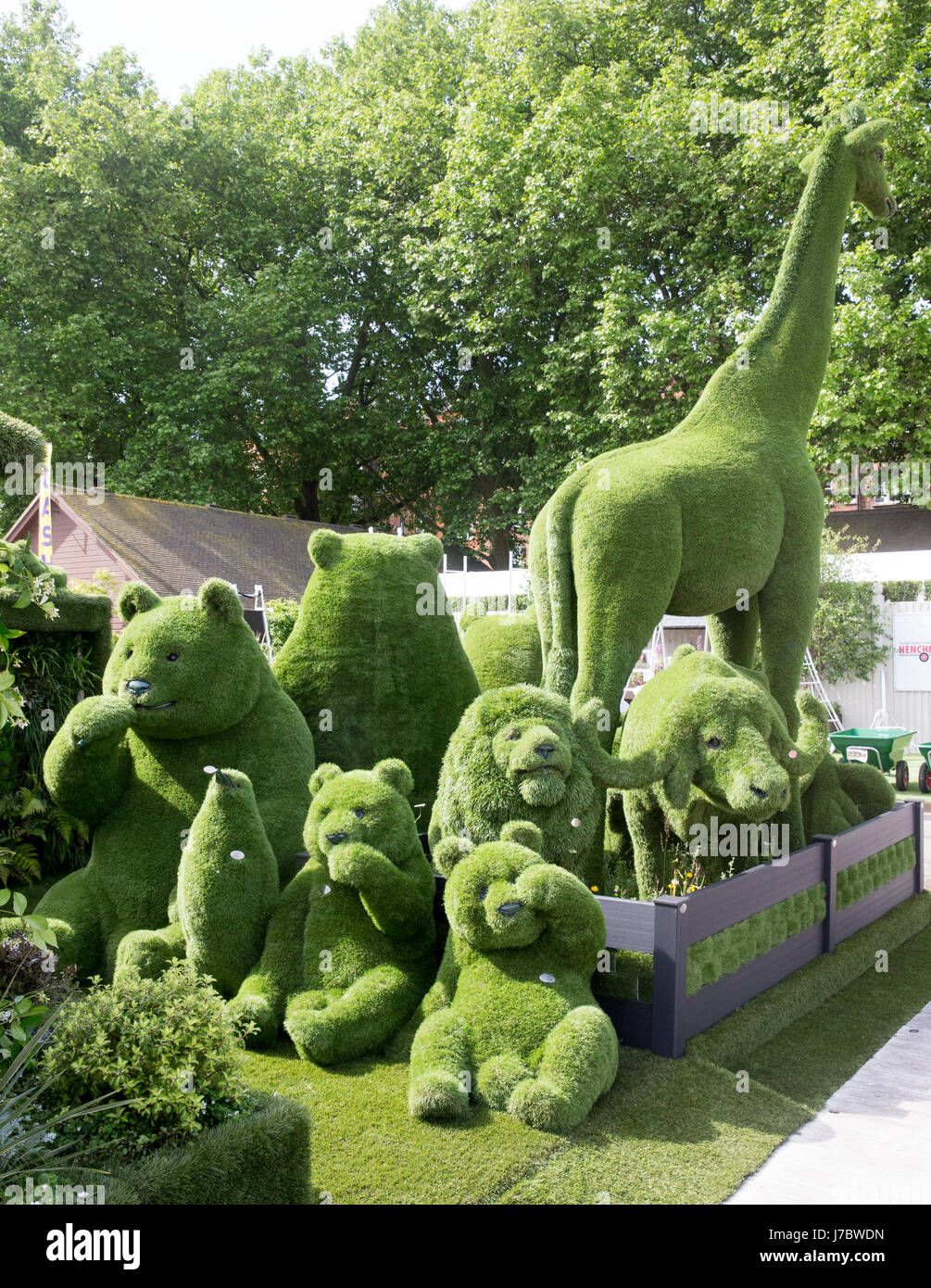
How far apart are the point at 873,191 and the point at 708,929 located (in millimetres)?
5086

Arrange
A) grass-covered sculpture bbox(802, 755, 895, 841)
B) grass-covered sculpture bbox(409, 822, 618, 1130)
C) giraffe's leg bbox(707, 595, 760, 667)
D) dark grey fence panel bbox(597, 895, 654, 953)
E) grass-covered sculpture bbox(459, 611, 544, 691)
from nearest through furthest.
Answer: grass-covered sculpture bbox(409, 822, 618, 1130) < dark grey fence panel bbox(597, 895, 654, 953) < grass-covered sculpture bbox(802, 755, 895, 841) < giraffe's leg bbox(707, 595, 760, 667) < grass-covered sculpture bbox(459, 611, 544, 691)

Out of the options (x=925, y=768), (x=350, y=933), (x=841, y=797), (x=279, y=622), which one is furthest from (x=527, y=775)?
(x=925, y=768)

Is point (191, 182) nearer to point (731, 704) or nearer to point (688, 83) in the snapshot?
point (688, 83)

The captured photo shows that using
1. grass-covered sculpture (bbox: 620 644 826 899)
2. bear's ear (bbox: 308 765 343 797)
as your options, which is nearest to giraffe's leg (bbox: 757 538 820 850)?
grass-covered sculpture (bbox: 620 644 826 899)

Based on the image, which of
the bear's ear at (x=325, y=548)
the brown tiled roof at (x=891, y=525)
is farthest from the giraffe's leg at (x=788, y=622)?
the brown tiled roof at (x=891, y=525)

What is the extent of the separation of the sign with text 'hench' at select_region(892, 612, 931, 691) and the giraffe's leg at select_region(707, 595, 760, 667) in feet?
39.8

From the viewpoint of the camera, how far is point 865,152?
20.3ft

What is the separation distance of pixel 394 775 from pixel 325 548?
1.92m

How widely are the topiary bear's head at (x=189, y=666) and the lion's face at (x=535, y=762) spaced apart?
1482 millimetres

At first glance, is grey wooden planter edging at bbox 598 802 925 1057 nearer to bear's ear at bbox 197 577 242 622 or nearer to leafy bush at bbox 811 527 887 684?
bear's ear at bbox 197 577 242 622

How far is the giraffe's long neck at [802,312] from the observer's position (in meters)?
6.09

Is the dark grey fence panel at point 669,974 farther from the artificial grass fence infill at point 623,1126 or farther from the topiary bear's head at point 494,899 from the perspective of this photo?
the topiary bear's head at point 494,899

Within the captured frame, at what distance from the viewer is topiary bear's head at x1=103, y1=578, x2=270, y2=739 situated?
4.84 meters

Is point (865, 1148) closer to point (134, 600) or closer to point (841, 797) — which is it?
point (841, 797)
